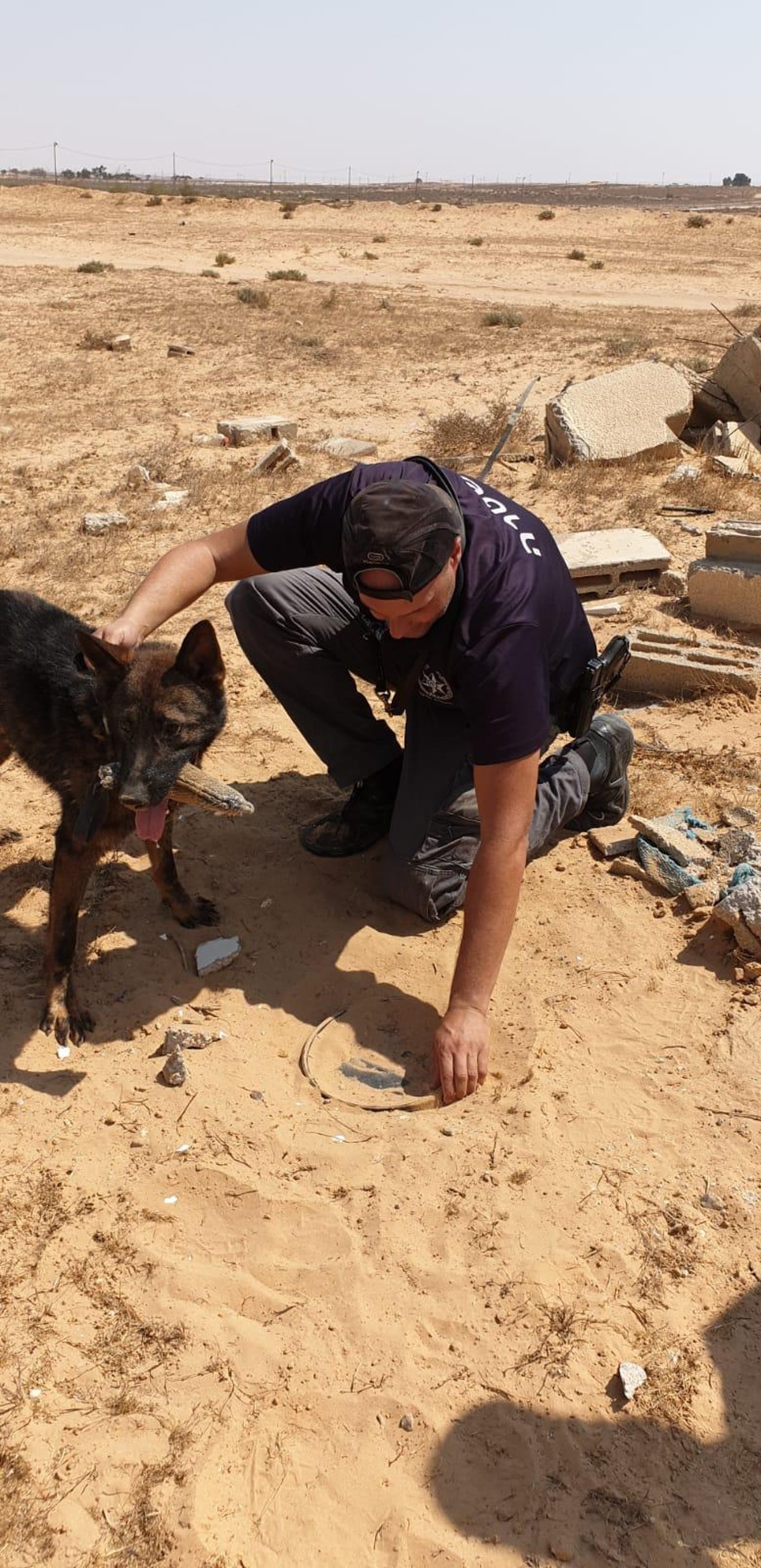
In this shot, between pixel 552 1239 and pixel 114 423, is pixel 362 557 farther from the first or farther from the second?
pixel 114 423

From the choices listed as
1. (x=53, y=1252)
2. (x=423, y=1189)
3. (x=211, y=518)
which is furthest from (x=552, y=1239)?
(x=211, y=518)

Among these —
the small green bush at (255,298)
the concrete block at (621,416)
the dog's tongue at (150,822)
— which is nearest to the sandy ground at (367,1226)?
the dog's tongue at (150,822)

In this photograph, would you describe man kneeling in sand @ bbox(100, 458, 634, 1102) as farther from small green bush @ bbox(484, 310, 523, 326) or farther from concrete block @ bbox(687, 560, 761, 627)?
small green bush @ bbox(484, 310, 523, 326)

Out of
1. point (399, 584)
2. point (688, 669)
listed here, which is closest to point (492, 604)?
point (399, 584)

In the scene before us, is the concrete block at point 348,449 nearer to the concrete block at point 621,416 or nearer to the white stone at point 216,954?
the concrete block at point 621,416

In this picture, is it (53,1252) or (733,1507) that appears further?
(53,1252)

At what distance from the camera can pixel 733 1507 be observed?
211cm

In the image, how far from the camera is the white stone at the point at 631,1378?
2.31 meters

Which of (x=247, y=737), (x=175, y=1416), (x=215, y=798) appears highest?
(x=215, y=798)

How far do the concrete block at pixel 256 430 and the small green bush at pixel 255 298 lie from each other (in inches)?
342

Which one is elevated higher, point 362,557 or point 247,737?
point 362,557

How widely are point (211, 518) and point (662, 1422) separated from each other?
21.6ft

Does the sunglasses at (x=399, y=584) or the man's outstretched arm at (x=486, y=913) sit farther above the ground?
the sunglasses at (x=399, y=584)

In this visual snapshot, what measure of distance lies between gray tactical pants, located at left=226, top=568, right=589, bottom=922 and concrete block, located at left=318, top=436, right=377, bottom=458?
5384mm
